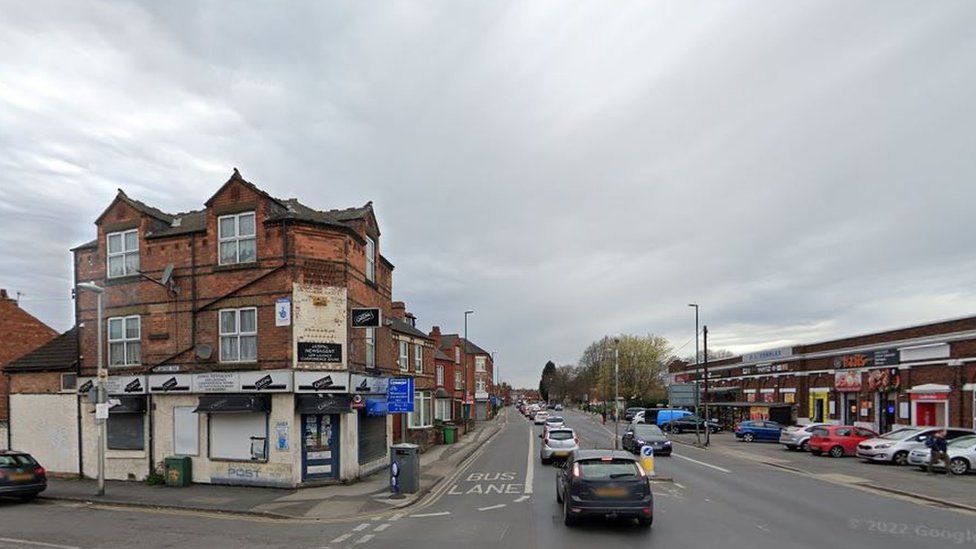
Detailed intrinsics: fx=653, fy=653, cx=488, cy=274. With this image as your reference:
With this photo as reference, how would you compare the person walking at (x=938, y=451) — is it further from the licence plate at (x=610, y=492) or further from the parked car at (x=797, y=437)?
the licence plate at (x=610, y=492)

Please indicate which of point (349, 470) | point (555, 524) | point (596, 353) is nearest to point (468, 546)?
point (555, 524)

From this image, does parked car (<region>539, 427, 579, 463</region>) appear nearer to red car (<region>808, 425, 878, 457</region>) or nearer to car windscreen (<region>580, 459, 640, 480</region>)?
car windscreen (<region>580, 459, 640, 480</region>)

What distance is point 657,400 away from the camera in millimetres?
91062

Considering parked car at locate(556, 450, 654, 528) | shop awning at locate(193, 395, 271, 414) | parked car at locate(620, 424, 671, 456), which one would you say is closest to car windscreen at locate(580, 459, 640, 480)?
parked car at locate(556, 450, 654, 528)

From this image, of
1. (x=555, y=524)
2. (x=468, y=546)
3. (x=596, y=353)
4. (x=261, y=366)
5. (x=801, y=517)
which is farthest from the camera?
(x=596, y=353)

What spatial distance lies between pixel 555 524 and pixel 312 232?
456 inches

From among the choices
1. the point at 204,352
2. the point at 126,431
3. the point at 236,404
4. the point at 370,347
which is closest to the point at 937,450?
the point at 370,347

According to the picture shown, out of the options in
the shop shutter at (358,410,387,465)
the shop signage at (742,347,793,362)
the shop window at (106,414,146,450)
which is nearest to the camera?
the shop window at (106,414,146,450)

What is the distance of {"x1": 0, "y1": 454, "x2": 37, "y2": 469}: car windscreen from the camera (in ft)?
56.7

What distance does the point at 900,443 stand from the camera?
28.2 m

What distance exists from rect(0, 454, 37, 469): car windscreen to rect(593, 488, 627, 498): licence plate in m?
15.4

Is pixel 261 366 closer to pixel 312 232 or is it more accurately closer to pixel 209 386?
pixel 209 386

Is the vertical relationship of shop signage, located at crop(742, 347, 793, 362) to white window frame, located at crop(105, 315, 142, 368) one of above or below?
below

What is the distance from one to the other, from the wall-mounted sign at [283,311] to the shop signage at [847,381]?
37290 millimetres
